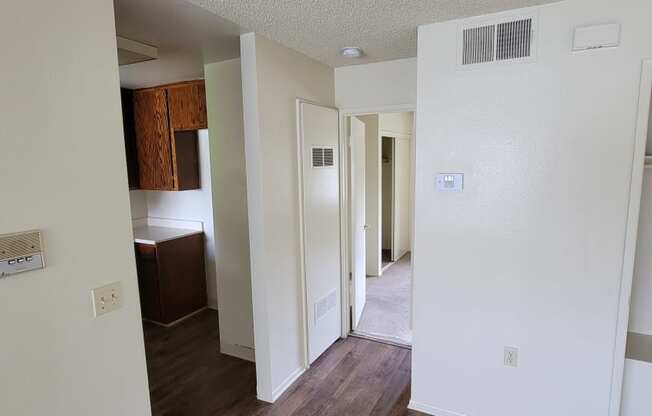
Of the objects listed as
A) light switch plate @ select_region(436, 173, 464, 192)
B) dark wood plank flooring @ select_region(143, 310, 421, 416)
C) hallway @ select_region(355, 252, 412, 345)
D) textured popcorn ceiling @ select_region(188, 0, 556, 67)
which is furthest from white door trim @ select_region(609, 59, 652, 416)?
hallway @ select_region(355, 252, 412, 345)

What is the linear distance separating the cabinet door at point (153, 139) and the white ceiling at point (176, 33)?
53 cm

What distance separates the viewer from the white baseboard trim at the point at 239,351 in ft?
10.3

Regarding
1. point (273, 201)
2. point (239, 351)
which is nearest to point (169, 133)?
point (273, 201)

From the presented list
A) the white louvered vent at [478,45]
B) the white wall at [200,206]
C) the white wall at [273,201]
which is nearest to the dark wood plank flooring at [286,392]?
the white wall at [273,201]

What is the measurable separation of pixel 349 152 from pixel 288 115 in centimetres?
90

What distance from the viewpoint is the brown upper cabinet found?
3.60 meters

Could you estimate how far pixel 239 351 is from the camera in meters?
3.21

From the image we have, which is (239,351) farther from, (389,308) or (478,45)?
(478,45)

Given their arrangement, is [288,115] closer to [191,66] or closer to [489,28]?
[191,66]

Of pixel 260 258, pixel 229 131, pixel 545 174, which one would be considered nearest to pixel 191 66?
pixel 229 131

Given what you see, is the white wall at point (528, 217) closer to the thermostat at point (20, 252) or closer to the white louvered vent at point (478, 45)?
the white louvered vent at point (478, 45)

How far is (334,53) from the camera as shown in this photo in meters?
2.82

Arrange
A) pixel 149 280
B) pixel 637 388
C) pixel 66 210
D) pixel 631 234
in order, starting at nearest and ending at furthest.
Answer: pixel 66 210 < pixel 631 234 < pixel 637 388 < pixel 149 280

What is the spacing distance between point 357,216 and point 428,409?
1.78 m
